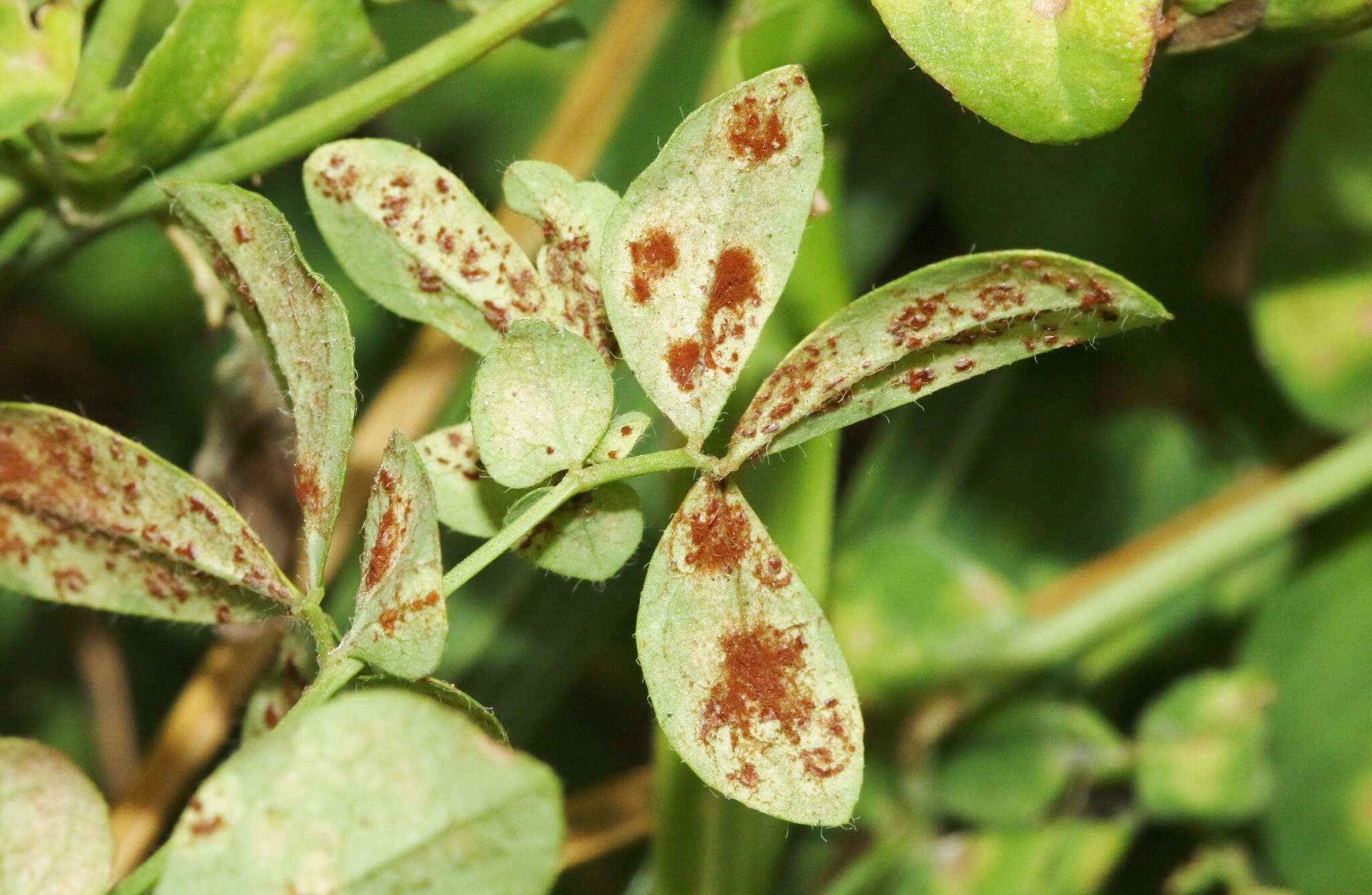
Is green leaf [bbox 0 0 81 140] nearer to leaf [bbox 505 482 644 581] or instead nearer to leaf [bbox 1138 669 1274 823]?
leaf [bbox 505 482 644 581]

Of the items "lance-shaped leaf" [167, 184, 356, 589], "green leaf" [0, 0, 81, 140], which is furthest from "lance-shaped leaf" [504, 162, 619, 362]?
"green leaf" [0, 0, 81, 140]

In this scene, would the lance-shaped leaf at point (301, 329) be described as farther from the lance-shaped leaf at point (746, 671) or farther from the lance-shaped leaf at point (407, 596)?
the lance-shaped leaf at point (746, 671)

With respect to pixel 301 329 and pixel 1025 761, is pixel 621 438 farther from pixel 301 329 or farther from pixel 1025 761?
pixel 1025 761

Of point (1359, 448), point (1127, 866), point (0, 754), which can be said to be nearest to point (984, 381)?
point (1359, 448)

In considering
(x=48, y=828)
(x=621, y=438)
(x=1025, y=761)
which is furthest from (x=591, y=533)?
(x=1025, y=761)

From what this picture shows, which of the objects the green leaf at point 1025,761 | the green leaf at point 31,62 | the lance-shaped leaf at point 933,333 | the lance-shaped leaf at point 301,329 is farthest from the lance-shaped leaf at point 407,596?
the green leaf at point 1025,761

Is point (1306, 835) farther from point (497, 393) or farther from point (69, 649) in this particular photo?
point (69, 649)
